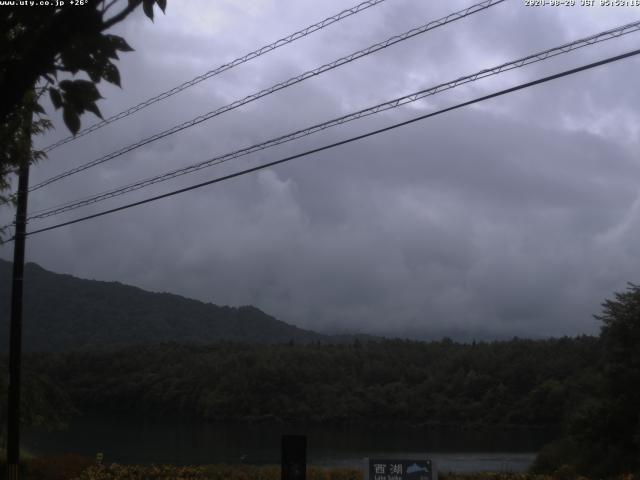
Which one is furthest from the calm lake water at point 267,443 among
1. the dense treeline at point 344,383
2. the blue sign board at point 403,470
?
the blue sign board at point 403,470

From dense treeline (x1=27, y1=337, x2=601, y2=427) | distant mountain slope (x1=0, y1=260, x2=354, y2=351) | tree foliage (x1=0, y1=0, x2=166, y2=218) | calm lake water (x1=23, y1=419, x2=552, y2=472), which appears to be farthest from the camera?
distant mountain slope (x1=0, y1=260, x2=354, y2=351)

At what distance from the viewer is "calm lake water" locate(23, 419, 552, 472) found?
2802 centimetres

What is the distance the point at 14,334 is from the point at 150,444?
60.2ft

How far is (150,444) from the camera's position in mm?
33562

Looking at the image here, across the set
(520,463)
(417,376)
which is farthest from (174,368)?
(520,463)

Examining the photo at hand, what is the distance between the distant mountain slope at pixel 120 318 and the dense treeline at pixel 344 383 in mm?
22600

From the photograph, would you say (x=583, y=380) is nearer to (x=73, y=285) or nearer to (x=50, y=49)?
(x=50, y=49)

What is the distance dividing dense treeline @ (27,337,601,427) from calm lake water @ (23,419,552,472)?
1633 mm

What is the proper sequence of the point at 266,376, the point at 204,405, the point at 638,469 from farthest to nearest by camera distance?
the point at 266,376, the point at 204,405, the point at 638,469

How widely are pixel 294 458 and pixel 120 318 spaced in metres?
109

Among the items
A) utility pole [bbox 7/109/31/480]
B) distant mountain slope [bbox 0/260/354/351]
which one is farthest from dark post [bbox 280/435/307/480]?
distant mountain slope [bbox 0/260/354/351]

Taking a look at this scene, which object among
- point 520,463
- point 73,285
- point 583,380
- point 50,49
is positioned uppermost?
point 73,285

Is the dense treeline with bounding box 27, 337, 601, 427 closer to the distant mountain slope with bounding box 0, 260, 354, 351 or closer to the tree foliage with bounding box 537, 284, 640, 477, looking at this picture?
the tree foliage with bounding box 537, 284, 640, 477

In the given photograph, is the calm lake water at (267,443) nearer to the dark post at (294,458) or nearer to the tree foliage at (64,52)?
the dark post at (294,458)
